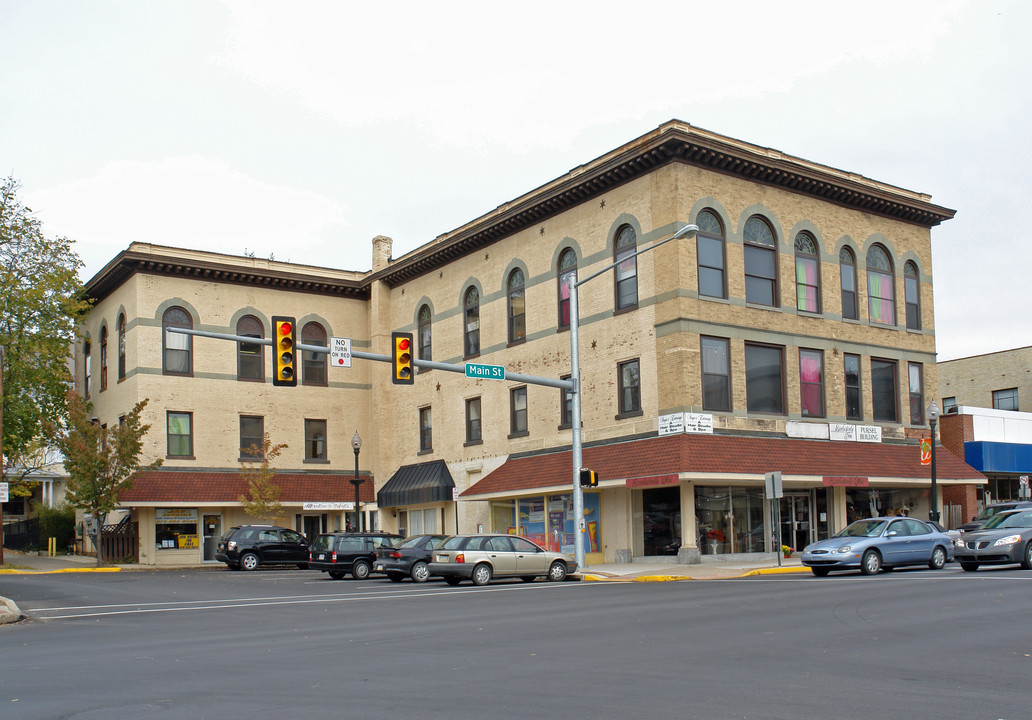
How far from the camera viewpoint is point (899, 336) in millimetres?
38938

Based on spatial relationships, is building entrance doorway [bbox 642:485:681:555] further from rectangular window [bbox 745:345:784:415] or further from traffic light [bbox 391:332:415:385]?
traffic light [bbox 391:332:415:385]

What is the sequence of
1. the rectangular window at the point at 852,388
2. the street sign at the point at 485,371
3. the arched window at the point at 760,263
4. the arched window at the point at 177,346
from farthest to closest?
the arched window at the point at 177,346, the rectangular window at the point at 852,388, the arched window at the point at 760,263, the street sign at the point at 485,371

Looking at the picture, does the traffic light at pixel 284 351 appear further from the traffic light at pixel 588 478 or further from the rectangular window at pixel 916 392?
the rectangular window at pixel 916 392

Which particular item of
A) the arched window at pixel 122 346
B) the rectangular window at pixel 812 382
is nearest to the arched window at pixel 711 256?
the rectangular window at pixel 812 382

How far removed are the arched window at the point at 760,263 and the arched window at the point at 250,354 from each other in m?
22.2

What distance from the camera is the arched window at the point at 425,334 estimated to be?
4578cm

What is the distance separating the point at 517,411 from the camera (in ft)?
132

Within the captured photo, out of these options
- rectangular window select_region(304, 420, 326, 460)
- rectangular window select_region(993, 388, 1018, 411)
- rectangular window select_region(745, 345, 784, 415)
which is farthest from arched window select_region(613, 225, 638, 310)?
rectangular window select_region(993, 388, 1018, 411)

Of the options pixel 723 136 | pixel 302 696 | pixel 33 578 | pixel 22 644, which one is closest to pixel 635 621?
pixel 302 696

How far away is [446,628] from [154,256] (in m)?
32.9

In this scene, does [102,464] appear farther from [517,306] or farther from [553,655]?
[553,655]

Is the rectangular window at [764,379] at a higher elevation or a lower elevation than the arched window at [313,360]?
lower

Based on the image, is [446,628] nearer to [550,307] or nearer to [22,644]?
[22,644]

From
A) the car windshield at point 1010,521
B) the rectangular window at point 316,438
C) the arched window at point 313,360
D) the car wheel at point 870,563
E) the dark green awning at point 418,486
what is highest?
the arched window at point 313,360
